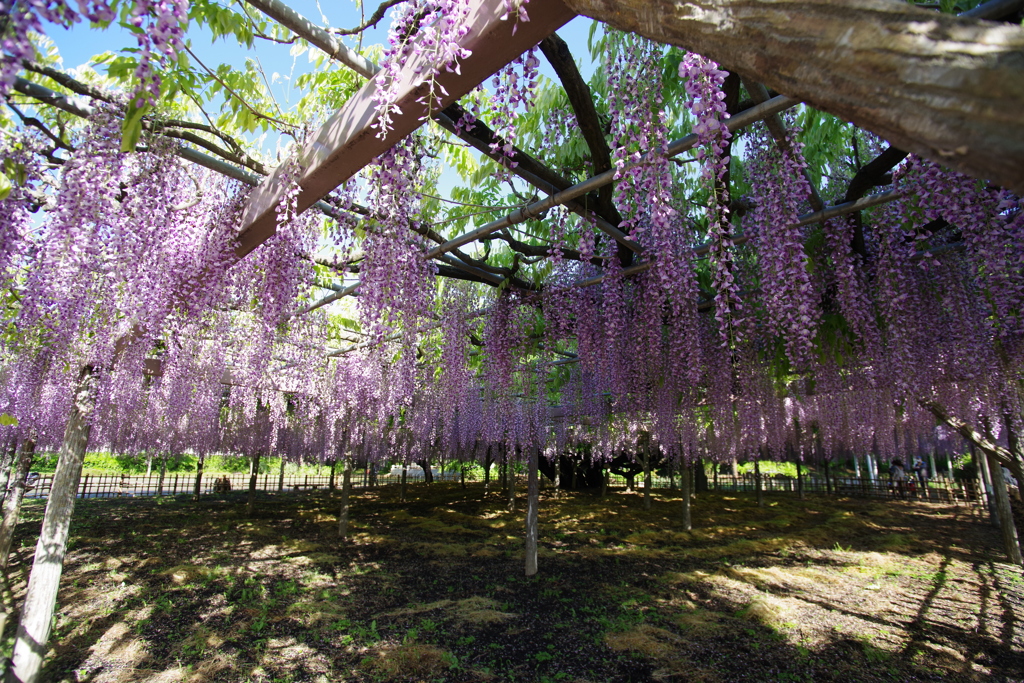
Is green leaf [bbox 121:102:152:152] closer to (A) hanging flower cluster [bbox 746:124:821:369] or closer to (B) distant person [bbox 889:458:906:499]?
(A) hanging flower cluster [bbox 746:124:821:369]

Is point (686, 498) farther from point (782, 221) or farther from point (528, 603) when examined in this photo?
point (782, 221)

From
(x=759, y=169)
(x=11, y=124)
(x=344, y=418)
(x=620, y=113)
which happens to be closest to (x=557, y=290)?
(x=759, y=169)

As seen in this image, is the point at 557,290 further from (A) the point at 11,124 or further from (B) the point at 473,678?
(A) the point at 11,124

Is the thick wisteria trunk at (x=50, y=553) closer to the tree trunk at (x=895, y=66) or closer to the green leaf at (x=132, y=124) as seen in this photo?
the green leaf at (x=132, y=124)

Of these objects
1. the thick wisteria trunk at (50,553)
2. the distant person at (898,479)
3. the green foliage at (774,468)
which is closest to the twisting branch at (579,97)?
the thick wisteria trunk at (50,553)

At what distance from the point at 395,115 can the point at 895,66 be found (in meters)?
2.06

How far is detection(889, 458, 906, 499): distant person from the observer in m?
17.1

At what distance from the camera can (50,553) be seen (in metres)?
3.74

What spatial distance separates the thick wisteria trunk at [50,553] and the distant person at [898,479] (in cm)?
2089

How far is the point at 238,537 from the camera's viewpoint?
30.8 ft

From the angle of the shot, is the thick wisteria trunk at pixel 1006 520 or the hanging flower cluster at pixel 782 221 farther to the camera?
the thick wisteria trunk at pixel 1006 520

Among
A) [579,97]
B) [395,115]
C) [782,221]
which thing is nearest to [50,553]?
[395,115]

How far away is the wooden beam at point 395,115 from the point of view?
1.84 metres

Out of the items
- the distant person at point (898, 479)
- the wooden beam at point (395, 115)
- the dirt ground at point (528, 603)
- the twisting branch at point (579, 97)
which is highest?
the twisting branch at point (579, 97)
